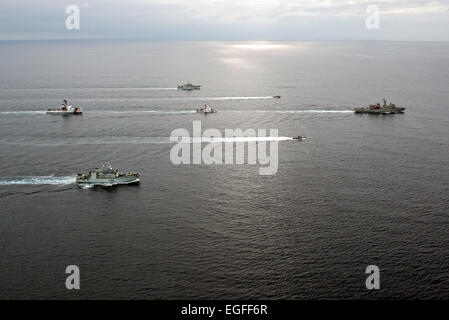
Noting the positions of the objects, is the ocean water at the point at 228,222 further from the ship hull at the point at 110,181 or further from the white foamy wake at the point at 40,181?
the ship hull at the point at 110,181

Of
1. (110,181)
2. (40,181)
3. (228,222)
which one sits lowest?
(228,222)

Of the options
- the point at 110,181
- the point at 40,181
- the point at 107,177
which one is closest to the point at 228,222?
the point at 110,181

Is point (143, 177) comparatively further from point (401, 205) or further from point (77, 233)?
point (401, 205)

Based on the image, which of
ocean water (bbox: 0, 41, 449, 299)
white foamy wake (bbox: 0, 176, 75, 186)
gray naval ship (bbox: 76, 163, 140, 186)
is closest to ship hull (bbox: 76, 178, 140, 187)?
gray naval ship (bbox: 76, 163, 140, 186)

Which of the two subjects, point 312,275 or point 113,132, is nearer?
point 312,275

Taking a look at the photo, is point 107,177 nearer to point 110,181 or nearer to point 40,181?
point 110,181
